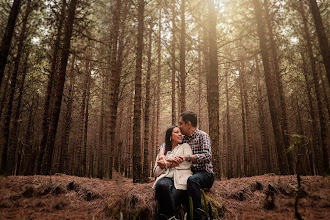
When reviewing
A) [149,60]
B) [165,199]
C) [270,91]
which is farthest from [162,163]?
[149,60]

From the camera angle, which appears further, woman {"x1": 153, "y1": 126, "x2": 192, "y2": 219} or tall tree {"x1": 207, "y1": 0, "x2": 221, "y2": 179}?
tall tree {"x1": 207, "y1": 0, "x2": 221, "y2": 179}

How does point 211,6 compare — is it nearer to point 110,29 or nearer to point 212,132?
point 212,132

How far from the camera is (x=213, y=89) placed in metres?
5.81

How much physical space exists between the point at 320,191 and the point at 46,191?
5.26 m

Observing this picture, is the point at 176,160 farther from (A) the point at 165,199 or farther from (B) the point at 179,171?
(A) the point at 165,199

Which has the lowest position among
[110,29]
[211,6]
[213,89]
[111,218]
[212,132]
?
[111,218]

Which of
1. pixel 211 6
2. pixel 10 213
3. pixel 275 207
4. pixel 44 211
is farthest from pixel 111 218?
pixel 211 6

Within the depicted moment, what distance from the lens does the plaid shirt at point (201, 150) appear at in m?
2.97

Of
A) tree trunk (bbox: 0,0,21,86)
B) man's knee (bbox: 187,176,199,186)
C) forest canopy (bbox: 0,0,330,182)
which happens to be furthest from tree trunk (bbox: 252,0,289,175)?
tree trunk (bbox: 0,0,21,86)

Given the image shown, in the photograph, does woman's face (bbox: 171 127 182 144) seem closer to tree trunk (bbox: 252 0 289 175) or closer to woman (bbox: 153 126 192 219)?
woman (bbox: 153 126 192 219)

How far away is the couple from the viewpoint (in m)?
2.65

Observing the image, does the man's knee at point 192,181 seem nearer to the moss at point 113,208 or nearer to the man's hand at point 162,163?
the man's hand at point 162,163

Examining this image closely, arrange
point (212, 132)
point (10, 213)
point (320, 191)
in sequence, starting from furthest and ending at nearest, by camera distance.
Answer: point (212, 132)
point (320, 191)
point (10, 213)

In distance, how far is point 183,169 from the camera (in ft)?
9.78
